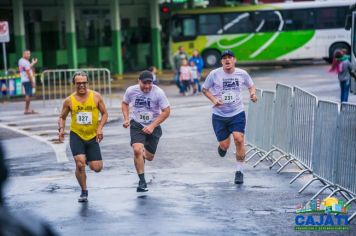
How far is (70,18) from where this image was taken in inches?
1583

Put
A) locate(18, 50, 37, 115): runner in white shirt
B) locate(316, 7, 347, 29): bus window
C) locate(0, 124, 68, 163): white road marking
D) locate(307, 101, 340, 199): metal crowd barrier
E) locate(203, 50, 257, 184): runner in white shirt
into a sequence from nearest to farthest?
locate(307, 101, 340, 199): metal crowd barrier, locate(203, 50, 257, 184): runner in white shirt, locate(0, 124, 68, 163): white road marking, locate(18, 50, 37, 115): runner in white shirt, locate(316, 7, 347, 29): bus window

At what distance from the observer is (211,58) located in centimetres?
4622

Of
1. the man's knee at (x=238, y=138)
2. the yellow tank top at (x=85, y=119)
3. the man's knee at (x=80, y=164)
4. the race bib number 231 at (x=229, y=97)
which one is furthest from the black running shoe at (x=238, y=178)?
the man's knee at (x=80, y=164)

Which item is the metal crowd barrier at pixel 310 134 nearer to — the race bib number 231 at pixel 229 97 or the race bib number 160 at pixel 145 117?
the race bib number 231 at pixel 229 97

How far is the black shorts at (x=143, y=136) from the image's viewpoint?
11836 millimetres

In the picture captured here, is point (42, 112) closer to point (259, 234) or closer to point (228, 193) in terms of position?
point (228, 193)

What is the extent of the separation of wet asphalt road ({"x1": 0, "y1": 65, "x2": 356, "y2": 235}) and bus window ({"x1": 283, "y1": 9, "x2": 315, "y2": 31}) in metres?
28.6

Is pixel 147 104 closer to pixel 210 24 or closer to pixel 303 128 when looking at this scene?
pixel 303 128

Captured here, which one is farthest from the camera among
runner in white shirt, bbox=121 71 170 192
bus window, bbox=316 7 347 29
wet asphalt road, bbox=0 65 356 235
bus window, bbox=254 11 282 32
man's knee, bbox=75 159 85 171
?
bus window, bbox=254 11 282 32

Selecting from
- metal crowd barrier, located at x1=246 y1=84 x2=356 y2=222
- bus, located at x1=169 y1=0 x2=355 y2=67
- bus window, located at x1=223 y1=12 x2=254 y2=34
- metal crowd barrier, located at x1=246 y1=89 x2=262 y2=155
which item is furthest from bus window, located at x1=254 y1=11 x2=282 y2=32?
metal crowd barrier, located at x1=246 y1=84 x2=356 y2=222

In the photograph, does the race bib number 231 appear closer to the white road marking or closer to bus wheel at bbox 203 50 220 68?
the white road marking

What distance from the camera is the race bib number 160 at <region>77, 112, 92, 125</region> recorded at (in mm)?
11297

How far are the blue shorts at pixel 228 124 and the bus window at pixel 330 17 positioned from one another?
34186 millimetres

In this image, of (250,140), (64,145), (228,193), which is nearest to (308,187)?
Answer: (228,193)
